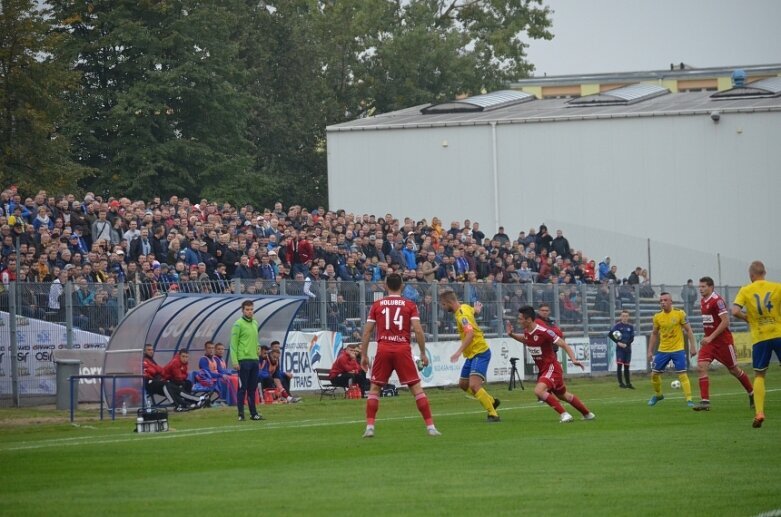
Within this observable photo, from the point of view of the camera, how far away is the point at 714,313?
74.8 feet

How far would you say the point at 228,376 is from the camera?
29172 millimetres

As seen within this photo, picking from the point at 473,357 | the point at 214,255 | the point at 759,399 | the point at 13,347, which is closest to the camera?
the point at 759,399

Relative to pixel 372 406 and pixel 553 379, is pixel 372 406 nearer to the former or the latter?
pixel 372 406

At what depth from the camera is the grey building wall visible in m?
53.1

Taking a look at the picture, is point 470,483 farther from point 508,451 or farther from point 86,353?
point 86,353

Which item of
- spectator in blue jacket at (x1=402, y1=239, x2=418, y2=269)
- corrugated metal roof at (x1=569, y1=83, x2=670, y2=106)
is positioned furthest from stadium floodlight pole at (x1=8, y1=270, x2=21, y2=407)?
corrugated metal roof at (x1=569, y1=83, x2=670, y2=106)

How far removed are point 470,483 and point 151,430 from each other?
8983mm

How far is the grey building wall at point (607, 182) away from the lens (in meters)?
53.1

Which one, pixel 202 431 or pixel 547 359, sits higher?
pixel 547 359

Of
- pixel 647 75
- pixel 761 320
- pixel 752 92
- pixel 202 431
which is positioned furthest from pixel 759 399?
pixel 647 75

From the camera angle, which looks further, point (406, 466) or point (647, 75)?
point (647, 75)

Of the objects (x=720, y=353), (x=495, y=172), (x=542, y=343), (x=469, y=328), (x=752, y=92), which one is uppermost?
(x=752, y=92)

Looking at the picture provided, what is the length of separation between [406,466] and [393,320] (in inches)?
150

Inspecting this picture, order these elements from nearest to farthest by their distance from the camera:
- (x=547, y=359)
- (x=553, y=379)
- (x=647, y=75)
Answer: (x=553, y=379) → (x=547, y=359) → (x=647, y=75)
